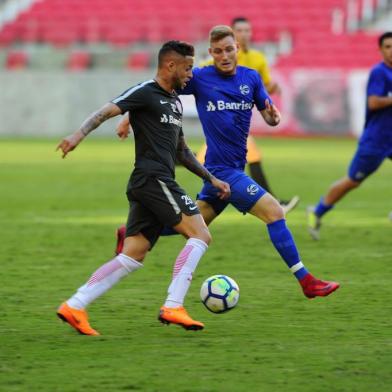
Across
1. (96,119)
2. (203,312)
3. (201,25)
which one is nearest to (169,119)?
(96,119)

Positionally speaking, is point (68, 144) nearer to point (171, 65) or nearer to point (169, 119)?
point (169, 119)

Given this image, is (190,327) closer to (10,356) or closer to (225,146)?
(10,356)

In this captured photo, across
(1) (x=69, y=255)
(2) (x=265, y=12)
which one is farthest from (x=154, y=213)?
(2) (x=265, y=12)

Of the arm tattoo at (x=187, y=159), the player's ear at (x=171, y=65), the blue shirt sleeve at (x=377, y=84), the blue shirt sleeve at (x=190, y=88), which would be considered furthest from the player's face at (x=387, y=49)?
the player's ear at (x=171, y=65)

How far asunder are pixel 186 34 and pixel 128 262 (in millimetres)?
29459

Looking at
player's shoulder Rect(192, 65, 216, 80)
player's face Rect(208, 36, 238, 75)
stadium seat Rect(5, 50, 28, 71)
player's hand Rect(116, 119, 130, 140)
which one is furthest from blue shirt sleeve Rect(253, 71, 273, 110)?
stadium seat Rect(5, 50, 28, 71)

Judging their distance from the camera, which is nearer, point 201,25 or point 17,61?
point 201,25

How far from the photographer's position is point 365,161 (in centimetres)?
1230

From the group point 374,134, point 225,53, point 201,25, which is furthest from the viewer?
point 201,25

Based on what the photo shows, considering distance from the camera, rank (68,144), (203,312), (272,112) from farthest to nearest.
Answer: (272,112) < (203,312) < (68,144)

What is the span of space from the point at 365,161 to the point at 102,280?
224 inches

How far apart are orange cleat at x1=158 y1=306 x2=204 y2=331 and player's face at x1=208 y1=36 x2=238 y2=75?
6.71 feet

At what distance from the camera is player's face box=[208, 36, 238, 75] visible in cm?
834

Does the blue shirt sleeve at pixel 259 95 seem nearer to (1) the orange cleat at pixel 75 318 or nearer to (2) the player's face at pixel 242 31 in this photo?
(1) the orange cleat at pixel 75 318
